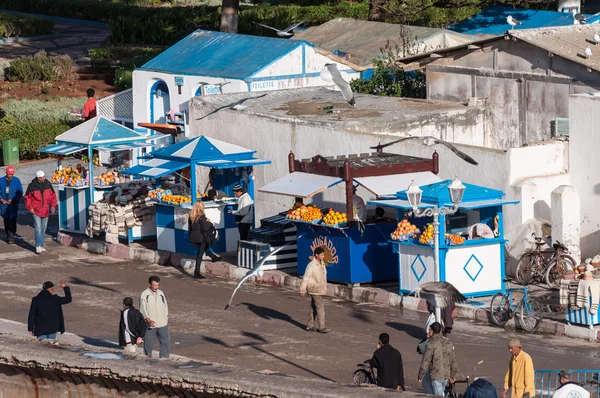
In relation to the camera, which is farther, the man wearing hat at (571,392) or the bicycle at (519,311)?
the bicycle at (519,311)

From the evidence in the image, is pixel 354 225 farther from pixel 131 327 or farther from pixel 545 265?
pixel 131 327

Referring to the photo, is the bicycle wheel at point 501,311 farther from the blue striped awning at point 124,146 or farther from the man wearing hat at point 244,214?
the blue striped awning at point 124,146

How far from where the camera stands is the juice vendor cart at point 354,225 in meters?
21.1

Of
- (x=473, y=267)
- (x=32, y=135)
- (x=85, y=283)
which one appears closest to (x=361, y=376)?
(x=473, y=267)

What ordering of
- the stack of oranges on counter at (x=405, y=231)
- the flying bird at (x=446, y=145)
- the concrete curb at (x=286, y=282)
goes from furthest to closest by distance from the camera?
the flying bird at (x=446, y=145), the stack of oranges on counter at (x=405, y=231), the concrete curb at (x=286, y=282)

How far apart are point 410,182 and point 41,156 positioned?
18.1 metres

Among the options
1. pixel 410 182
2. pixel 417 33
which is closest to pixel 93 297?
pixel 410 182

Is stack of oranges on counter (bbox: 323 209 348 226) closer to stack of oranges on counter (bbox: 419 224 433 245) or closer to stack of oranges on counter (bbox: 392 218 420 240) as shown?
stack of oranges on counter (bbox: 392 218 420 240)

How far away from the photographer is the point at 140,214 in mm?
25406

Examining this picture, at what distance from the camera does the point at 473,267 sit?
20.1 meters

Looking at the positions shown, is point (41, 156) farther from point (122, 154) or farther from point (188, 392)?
point (188, 392)

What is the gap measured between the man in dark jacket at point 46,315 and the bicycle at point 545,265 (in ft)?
25.6

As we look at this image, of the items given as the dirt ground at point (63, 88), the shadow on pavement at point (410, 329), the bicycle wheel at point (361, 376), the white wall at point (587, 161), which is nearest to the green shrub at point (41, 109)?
the dirt ground at point (63, 88)

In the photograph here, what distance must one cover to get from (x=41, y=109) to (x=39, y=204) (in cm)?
1848
